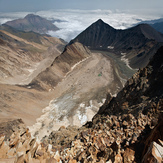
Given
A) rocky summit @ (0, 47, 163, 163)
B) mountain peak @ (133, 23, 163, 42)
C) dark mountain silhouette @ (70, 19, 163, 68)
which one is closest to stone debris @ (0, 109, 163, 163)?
rocky summit @ (0, 47, 163, 163)

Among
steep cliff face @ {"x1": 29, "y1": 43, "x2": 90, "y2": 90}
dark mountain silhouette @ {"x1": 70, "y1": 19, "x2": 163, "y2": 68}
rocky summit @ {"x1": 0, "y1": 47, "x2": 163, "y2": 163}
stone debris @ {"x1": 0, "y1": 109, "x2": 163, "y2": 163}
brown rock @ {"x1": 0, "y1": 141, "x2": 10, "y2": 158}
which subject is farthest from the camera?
dark mountain silhouette @ {"x1": 70, "y1": 19, "x2": 163, "y2": 68}

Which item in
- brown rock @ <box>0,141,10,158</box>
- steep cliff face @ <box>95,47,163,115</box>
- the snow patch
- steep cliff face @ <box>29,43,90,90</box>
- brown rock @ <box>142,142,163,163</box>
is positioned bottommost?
the snow patch

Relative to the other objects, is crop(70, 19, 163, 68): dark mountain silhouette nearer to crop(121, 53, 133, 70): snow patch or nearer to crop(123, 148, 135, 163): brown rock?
crop(121, 53, 133, 70): snow patch

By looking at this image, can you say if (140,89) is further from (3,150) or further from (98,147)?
(3,150)

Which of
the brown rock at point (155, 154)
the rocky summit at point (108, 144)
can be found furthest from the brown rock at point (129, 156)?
the brown rock at point (155, 154)

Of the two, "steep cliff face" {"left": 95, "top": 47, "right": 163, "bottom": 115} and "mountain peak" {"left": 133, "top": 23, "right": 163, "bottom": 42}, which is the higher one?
"steep cliff face" {"left": 95, "top": 47, "right": 163, "bottom": 115}

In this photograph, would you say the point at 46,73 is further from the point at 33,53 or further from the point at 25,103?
the point at 33,53

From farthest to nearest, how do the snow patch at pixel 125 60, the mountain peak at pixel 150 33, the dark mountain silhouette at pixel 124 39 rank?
1. the mountain peak at pixel 150 33
2. the dark mountain silhouette at pixel 124 39
3. the snow patch at pixel 125 60

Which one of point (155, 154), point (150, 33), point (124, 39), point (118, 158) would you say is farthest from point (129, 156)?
point (150, 33)

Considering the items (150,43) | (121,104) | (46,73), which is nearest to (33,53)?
(46,73)

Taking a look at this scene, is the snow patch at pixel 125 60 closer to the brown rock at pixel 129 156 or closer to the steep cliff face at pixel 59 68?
the steep cliff face at pixel 59 68
